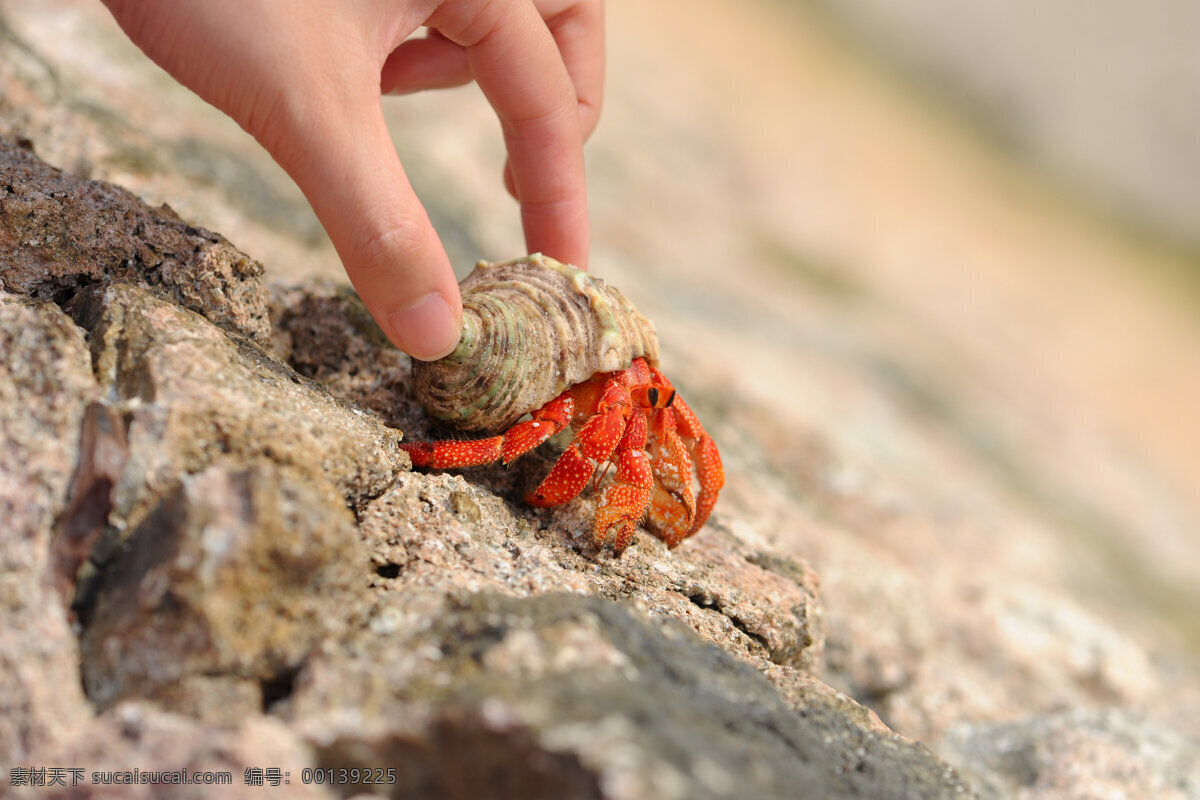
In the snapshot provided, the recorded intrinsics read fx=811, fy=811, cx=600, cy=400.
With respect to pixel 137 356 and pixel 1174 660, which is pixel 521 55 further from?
pixel 1174 660

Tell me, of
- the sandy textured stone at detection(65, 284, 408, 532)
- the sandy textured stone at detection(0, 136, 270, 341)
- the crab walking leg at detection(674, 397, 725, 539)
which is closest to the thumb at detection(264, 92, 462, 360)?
the sandy textured stone at detection(65, 284, 408, 532)

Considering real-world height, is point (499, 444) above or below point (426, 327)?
below

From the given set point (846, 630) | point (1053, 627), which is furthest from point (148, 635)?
point (1053, 627)

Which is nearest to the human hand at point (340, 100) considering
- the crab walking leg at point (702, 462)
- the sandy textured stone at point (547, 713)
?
the sandy textured stone at point (547, 713)

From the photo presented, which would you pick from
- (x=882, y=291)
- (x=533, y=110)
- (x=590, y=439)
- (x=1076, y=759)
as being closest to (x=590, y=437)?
(x=590, y=439)

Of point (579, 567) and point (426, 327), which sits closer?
point (426, 327)

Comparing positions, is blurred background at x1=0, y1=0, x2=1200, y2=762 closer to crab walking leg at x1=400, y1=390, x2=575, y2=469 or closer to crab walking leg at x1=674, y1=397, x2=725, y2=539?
crab walking leg at x1=674, y1=397, x2=725, y2=539

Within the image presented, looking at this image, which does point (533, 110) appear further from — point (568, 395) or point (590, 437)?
point (590, 437)
